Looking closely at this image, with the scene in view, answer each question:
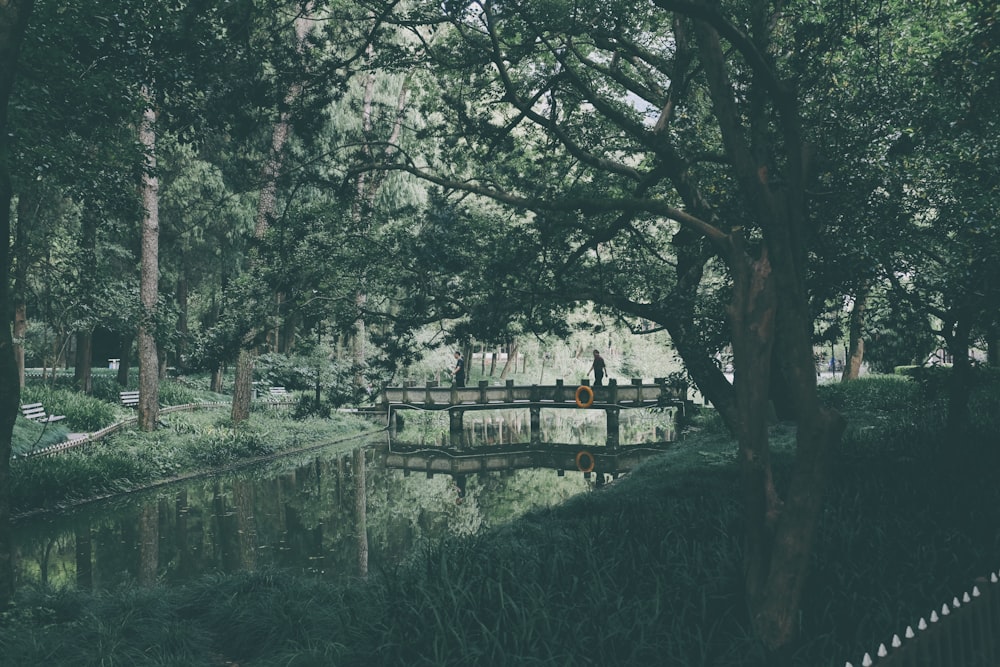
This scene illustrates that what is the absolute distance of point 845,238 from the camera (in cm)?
830

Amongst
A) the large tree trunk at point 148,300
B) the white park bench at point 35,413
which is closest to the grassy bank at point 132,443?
the white park bench at point 35,413

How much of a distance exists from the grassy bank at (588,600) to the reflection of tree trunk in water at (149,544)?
2.74 meters

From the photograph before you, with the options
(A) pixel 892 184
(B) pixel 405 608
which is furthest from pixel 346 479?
(A) pixel 892 184

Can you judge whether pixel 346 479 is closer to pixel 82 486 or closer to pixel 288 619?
pixel 82 486

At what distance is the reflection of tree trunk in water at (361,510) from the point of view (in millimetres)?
11602

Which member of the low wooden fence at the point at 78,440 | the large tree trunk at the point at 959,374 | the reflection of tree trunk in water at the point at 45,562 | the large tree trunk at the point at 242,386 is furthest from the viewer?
the large tree trunk at the point at 242,386

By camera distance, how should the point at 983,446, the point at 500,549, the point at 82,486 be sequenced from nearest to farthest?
the point at 500,549, the point at 983,446, the point at 82,486

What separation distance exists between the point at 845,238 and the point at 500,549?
533 centimetres

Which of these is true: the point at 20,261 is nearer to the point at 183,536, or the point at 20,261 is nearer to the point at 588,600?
the point at 183,536

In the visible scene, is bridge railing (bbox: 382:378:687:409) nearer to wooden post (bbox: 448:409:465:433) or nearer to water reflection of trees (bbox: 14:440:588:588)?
wooden post (bbox: 448:409:465:433)

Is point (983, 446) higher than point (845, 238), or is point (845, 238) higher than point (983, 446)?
point (845, 238)

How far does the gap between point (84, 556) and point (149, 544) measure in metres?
1.07

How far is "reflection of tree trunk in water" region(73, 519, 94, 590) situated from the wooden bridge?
640 inches

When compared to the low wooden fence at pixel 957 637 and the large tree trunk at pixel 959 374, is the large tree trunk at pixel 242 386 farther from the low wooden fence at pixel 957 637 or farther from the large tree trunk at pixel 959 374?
the low wooden fence at pixel 957 637
